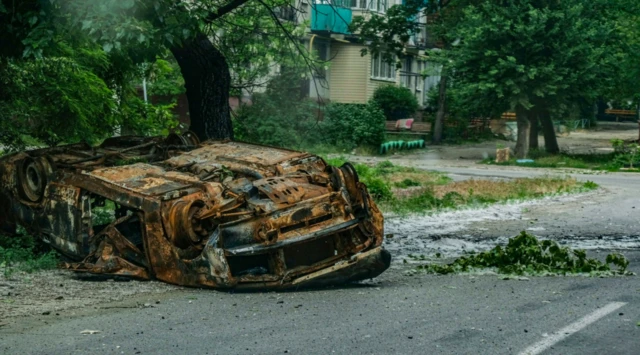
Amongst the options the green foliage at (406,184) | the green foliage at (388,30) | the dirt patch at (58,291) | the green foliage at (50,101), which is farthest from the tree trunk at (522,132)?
the dirt patch at (58,291)

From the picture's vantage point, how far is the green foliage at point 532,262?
36.1 feet

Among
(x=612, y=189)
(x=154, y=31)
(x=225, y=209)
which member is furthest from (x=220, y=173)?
(x=612, y=189)

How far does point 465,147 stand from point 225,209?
1474 inches

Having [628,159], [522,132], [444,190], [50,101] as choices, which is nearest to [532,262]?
[50,101]

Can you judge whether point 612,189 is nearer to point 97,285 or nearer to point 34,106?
point 34,106

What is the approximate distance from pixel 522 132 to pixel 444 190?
16.8 m

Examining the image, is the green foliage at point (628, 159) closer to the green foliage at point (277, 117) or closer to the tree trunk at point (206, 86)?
the green foliage at point (277, 117)

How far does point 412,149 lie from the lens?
44500 mm

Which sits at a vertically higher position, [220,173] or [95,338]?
[220,173]

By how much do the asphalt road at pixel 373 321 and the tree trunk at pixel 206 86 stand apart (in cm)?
668

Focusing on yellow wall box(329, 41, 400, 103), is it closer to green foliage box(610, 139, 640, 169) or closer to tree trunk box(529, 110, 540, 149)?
tree trunk box(529, 110, 540, 149)

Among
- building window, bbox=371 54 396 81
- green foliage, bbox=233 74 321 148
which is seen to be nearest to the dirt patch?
green foliage, bbox=233 74 321 148

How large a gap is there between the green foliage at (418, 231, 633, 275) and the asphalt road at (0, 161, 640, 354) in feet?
1.42

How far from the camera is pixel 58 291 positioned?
9.77 metres
